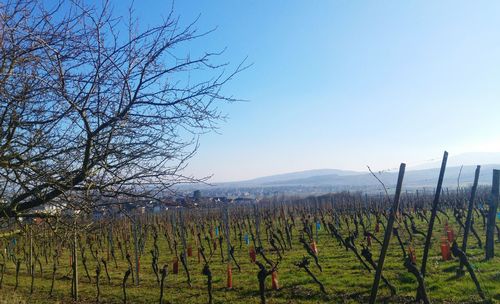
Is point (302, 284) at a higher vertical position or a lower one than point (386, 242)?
lower

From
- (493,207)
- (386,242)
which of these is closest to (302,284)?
(386,242)

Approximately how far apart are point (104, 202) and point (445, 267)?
25.6 ft

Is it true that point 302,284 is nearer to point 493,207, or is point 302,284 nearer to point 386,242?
point 386,242

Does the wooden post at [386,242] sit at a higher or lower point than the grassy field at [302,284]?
higher

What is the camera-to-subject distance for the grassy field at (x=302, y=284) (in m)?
7.56

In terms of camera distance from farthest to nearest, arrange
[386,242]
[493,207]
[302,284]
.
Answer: [493,207]
[302,284]
[386,242]

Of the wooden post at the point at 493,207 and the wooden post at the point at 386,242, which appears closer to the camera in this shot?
the wooden post at the point at 386,242

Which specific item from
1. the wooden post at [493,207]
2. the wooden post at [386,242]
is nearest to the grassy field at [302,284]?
the wooden post at [493,207]

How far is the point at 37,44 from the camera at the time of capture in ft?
12.3

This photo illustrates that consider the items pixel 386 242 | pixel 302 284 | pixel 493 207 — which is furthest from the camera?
pixel 493 207

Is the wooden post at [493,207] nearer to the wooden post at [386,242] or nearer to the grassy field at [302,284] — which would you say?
the grassy field at [302,284]

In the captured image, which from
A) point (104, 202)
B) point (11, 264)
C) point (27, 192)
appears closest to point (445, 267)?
point (104, 202)

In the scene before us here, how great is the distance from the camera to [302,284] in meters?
9.10

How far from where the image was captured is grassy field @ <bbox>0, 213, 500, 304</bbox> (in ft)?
24.8
